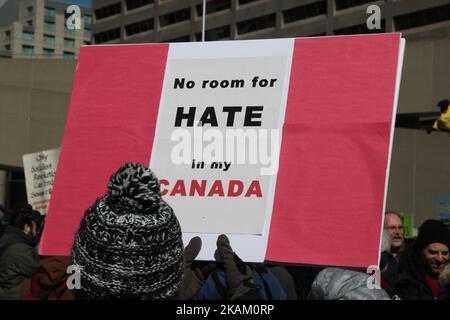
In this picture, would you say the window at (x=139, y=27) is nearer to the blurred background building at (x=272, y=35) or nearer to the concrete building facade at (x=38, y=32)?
the blurred background building at (x=272, y=35)

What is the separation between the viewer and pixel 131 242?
2.21 meters

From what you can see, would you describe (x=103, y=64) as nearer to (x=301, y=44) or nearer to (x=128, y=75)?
(x=128, y=75)

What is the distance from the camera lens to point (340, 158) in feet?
12.4

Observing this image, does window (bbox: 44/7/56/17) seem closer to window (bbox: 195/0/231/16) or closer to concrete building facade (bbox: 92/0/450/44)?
concrete building facade (bbox: 92/0/450/44)

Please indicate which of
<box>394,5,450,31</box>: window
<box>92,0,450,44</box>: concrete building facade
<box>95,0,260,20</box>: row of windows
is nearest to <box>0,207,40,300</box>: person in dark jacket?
<box>92,0,450,44</box>: concrete building facade

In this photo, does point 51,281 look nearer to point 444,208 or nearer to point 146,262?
point 146,262

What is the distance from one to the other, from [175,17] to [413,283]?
81.0m

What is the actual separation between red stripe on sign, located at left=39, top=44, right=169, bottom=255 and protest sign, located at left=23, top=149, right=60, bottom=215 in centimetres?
683

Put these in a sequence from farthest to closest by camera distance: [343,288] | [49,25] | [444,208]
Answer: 1. [49,25]
2. [444,208]
3. [343,288]

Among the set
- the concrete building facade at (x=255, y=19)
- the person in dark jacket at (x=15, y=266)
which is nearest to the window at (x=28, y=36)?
the concrete building facade at (x=255, y=19)

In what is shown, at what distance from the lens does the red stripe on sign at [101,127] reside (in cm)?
413

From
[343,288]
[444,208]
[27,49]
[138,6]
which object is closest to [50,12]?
[27,49]
